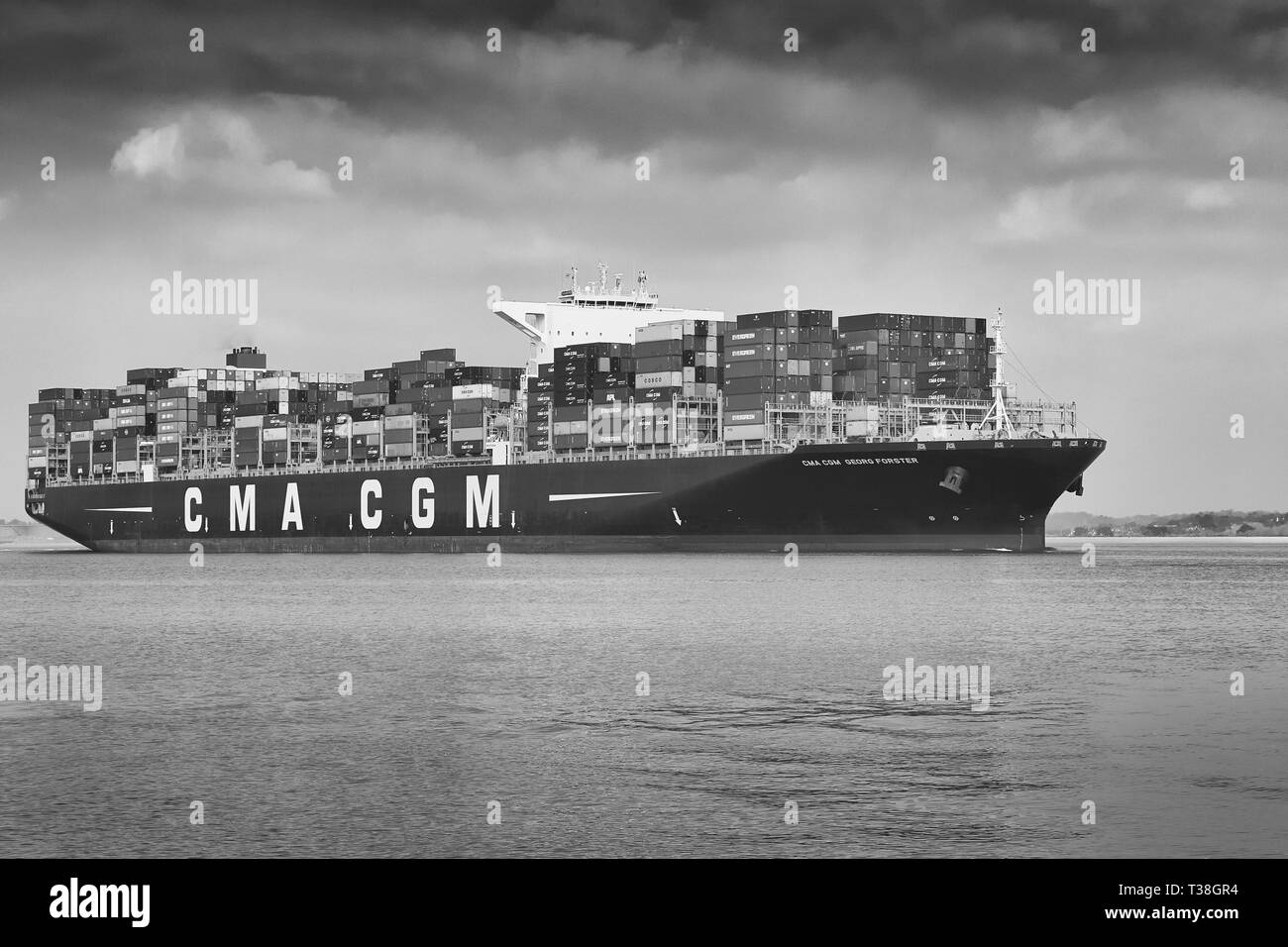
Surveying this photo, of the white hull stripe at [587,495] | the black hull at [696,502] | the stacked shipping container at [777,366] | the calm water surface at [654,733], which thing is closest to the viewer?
the calm water surface at [654,733]

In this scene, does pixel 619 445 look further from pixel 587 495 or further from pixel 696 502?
pixel 696 502

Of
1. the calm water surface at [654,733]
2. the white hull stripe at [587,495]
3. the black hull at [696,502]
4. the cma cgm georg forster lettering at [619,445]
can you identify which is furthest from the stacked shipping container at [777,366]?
the calm water surface at [654,733]

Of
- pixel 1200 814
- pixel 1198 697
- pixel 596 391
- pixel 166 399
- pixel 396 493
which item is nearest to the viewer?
pixel 1200 814

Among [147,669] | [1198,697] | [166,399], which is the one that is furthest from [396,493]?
[1198,697]

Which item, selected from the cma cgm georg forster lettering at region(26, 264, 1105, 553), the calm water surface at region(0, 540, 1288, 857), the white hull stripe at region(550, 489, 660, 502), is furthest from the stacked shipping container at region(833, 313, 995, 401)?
the calm water surface at region(0, 540, 1288, 857)

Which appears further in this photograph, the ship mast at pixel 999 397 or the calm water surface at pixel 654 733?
the ship mast at pixel 999 397

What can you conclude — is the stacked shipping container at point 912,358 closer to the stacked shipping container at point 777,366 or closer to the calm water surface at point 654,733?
the stacked shipping container at point 777,366
